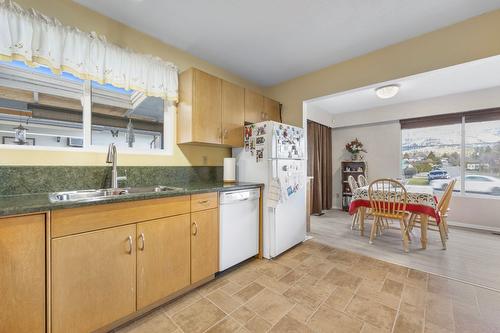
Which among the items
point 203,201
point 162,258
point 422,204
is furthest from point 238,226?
point 422,204

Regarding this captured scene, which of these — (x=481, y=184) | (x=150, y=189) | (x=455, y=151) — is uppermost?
(x=455, y=151)

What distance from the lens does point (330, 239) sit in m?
3.04

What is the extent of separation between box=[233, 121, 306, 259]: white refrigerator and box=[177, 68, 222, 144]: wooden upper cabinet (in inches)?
17.2

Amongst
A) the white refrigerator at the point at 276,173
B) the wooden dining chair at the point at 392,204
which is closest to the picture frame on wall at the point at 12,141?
the white refrigerator at the point at 276,173

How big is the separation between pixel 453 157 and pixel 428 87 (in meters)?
1.48

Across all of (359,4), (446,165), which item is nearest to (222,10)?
(359,4)

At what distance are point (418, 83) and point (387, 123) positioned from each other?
A: 1422mm

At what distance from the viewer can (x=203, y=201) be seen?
1785 mm

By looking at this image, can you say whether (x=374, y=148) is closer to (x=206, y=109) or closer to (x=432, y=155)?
(x=432, y=155)

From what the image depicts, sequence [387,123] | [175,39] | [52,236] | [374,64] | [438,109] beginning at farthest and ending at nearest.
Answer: [387,123] < [438,109] < [374,64] < [175,39] < [52,236]

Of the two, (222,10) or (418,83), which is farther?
(418,83)

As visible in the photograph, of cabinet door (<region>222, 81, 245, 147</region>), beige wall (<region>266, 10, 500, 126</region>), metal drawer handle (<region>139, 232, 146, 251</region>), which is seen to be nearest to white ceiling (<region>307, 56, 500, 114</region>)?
beige wall (<region>266, 10, 500, 126</region>)

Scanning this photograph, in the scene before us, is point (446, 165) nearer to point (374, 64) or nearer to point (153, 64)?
point (374, 64)

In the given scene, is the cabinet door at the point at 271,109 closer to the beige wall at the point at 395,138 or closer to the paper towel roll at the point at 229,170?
the paper towel roll at the point at 229,170
